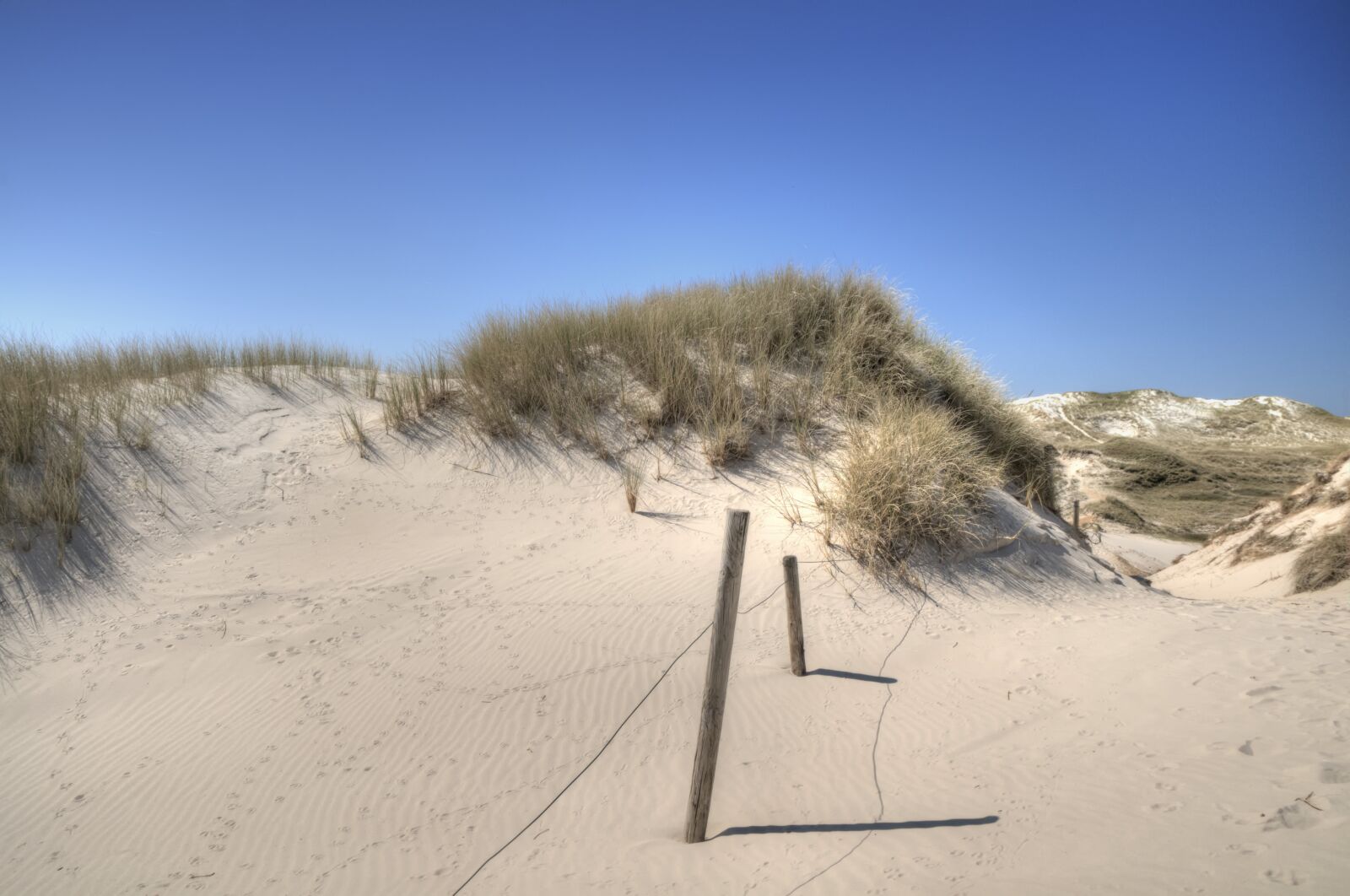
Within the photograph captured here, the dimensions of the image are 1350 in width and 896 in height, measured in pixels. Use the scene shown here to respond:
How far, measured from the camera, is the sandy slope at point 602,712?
10.7 feet

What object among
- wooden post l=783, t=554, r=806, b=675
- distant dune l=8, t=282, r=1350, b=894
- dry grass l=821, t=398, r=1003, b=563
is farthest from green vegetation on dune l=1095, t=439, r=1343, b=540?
wooden post l=783, t=554, r=806, b=675

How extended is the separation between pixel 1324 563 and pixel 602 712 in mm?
8587

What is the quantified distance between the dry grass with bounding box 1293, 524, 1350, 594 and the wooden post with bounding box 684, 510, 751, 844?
25.9 ft

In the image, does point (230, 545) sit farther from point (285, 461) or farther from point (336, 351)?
point (336, 351)

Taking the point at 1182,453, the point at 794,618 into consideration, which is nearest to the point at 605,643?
the point at 794,618

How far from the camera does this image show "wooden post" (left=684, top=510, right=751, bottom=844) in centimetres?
332

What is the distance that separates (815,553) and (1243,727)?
11.1 ft

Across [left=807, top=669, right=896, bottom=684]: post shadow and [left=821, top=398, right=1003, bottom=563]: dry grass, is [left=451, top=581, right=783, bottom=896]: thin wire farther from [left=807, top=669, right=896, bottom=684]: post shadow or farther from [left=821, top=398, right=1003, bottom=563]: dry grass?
[left=821, top=398, right=1003, bottom=563]: dry grass

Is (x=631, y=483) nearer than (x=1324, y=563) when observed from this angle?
No

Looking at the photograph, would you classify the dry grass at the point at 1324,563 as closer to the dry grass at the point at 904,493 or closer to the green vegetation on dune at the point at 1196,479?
the dry grass at the point at 904,493

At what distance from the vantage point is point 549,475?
8.13 m

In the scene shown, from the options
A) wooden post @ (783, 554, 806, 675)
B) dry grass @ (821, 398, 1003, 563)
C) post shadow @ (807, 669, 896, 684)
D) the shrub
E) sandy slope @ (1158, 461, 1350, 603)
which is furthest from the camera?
the shrub

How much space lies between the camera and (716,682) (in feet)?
10.9

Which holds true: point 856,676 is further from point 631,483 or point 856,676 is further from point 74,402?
point 74,402
